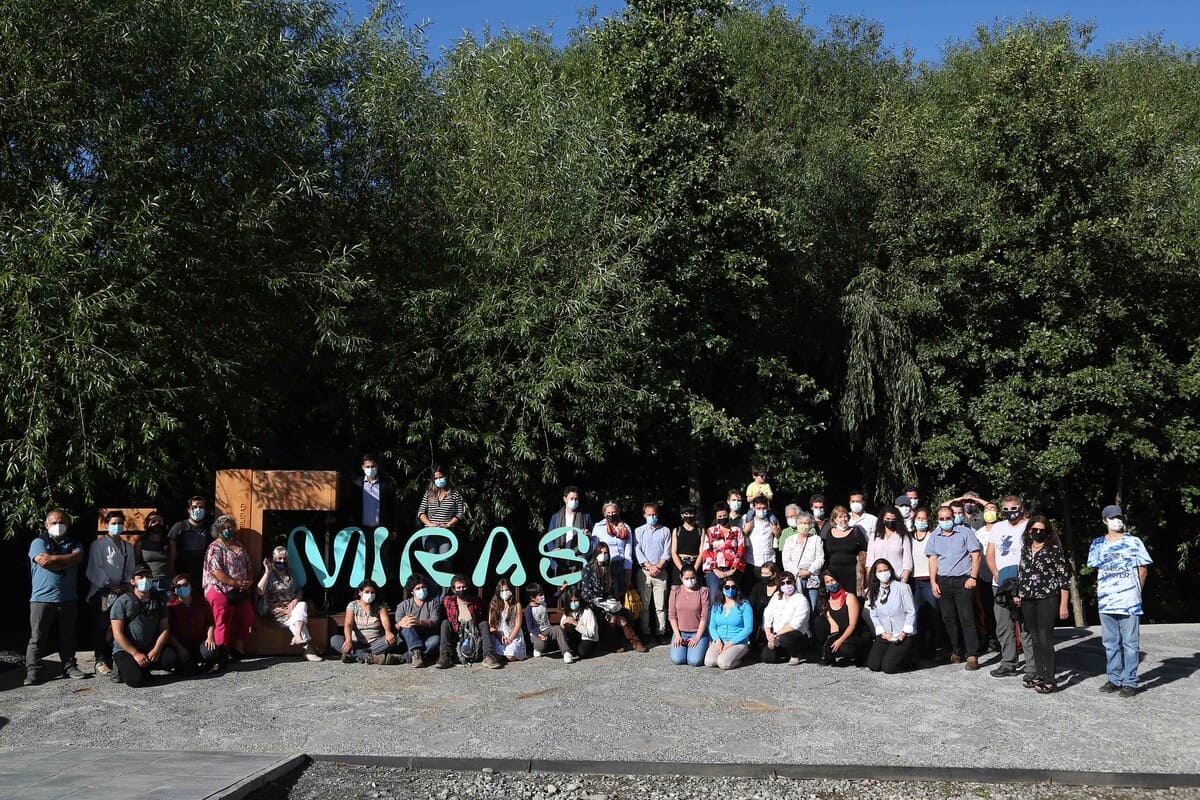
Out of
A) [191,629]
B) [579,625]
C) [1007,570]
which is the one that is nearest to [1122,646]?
[1007,570]

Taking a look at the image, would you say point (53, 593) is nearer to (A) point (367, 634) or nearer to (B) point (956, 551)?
(A) point (367, 634)

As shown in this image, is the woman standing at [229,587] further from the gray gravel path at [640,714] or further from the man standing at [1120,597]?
the man standing at [1120,597]

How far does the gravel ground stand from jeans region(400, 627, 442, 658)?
11.5 ft

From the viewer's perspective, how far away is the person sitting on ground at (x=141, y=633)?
32.9 feet

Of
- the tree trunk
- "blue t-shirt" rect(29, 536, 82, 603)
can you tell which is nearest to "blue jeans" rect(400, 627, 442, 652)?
"blue t-shirt" rect(29, 536, 82, 603)

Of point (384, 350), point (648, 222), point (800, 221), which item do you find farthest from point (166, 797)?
point (800, 221)

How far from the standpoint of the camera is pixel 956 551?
35.9 ft

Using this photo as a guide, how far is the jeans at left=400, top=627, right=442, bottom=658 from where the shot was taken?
438 inches

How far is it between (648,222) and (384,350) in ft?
15.2

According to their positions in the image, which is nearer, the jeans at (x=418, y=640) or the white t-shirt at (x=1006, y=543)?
the white t-shirt at (x=1006, y=543)

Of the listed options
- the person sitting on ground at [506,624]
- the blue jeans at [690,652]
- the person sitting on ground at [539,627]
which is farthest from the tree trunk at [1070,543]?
the person sitting on ground at [506,624]

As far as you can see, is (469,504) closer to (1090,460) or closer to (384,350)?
(384,350)

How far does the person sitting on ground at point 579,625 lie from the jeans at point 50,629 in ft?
16.6

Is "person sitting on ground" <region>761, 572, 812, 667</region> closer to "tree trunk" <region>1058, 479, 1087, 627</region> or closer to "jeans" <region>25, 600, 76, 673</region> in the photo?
"jeans" <region>25, 600, 76, 673</region>
